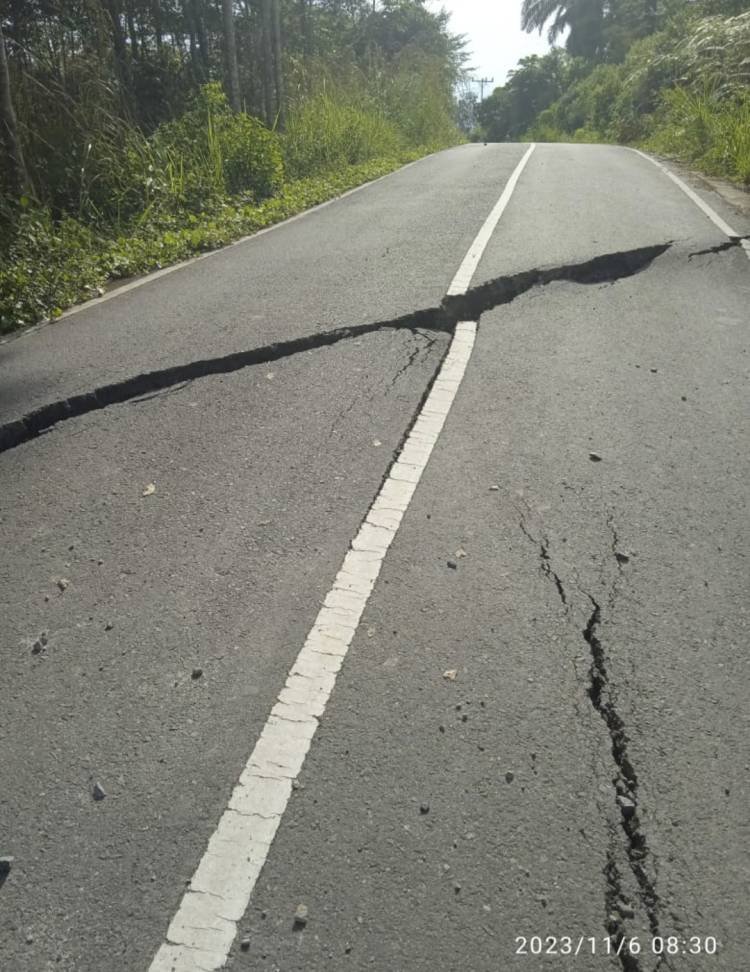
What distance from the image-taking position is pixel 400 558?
9.93 feet

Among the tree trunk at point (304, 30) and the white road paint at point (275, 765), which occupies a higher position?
the tree trunk at point (304, 30)

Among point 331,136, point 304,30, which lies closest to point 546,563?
point 331,136

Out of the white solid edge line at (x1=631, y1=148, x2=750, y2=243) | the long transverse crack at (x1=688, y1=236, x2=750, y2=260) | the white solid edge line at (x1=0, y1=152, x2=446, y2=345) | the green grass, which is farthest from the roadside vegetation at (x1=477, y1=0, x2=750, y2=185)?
the green grass

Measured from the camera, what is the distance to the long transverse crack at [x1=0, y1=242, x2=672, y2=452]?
172 inches

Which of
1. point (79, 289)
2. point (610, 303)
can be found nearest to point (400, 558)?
point (610, 303)

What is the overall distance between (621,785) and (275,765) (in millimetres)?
946

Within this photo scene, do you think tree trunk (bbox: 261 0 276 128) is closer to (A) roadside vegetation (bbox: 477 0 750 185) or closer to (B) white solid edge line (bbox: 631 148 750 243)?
(B) white solid edge line (bbox: 631 148 750 243)

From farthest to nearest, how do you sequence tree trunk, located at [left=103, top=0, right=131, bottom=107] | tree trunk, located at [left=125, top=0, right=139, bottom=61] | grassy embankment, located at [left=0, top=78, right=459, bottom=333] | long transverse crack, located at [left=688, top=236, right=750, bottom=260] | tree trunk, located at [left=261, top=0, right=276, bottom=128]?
tree trunk, located at [left=261, top=0, right=276, bottom=128] < tree trunk, located at [left=125, top=0, right=139, bottom=61] < tree trunk, located at [left=103, top=0, right=131, bottom=107] < long transverse crack, located at [left=688, top=236, right=750, bottom=260] < grassy embankment, located at [left=0, top=78, right=459, bottom=333]

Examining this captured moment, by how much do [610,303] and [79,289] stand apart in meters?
4.73

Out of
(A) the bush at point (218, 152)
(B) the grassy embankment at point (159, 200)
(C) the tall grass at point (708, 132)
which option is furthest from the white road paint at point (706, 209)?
(A) the bush at point (218, 152)

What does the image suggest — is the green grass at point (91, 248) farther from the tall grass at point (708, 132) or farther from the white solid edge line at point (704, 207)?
the tall grass at point (708, 132)

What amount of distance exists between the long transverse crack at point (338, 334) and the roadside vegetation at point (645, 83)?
7.58m
